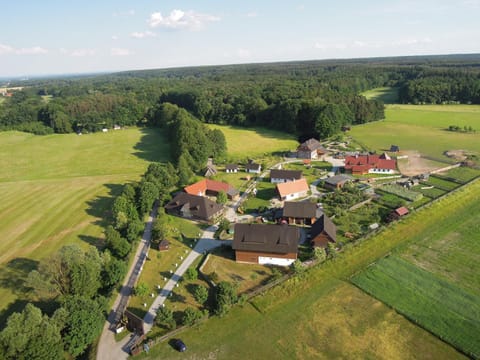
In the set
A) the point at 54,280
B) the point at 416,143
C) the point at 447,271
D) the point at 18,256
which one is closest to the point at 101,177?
the point at 18,256

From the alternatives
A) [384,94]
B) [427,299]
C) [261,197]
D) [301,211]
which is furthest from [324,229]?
[384,94]

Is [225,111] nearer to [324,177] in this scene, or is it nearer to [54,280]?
[324,177]

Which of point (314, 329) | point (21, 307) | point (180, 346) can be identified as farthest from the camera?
point (21, 307)

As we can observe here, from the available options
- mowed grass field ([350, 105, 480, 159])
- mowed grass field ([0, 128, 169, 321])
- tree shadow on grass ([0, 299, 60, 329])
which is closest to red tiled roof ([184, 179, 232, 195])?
mowed grass field ([0, 128, 169, 321])

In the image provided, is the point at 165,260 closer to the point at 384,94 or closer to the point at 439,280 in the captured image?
the point at 439,280

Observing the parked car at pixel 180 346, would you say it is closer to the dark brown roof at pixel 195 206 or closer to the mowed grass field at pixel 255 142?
the dark brown roof at pixel 195 206

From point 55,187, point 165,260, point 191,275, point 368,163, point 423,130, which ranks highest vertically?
point 368,163
